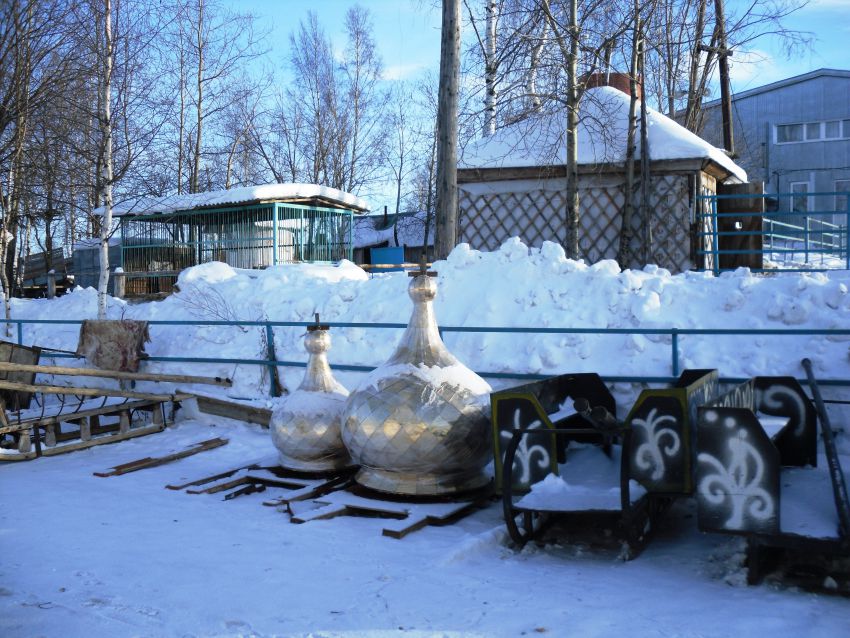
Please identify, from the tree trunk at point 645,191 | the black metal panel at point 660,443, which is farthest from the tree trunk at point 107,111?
the black metal panel at point 660,443

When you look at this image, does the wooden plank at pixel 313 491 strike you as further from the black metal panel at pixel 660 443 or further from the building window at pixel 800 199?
the building window at pixel 800 199

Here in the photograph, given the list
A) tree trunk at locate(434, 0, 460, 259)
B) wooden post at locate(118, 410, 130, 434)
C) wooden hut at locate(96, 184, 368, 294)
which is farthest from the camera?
wooden hut at locate(96, 184, 368, 294)

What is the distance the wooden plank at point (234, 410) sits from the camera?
26.0ft

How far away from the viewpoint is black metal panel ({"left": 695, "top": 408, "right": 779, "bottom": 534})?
3678mm

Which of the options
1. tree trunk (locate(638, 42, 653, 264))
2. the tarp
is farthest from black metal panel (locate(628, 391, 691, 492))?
tree trunk (locate(638, 42, 653, 264))

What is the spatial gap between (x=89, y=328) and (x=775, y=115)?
93.2ft

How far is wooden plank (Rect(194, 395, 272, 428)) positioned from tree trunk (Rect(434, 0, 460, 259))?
11.8ft

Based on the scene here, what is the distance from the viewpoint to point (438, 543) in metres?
4.53

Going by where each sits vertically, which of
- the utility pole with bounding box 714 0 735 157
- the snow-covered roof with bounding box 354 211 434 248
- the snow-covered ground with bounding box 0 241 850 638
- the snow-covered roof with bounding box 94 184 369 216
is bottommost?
the snow-covered ground with bounding box 0 241 850 638

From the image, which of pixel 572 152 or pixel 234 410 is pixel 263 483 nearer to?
pixel 234 410

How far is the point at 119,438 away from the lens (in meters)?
7.75

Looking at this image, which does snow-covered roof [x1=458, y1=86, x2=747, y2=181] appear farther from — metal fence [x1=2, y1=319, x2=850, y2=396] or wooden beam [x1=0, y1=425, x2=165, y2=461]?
wooden beam [x1=0, y1=425, x2=165, y2=461]

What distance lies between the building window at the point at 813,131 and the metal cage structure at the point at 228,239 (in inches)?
774

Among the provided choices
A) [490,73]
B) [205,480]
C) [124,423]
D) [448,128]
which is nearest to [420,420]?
[205,480]
